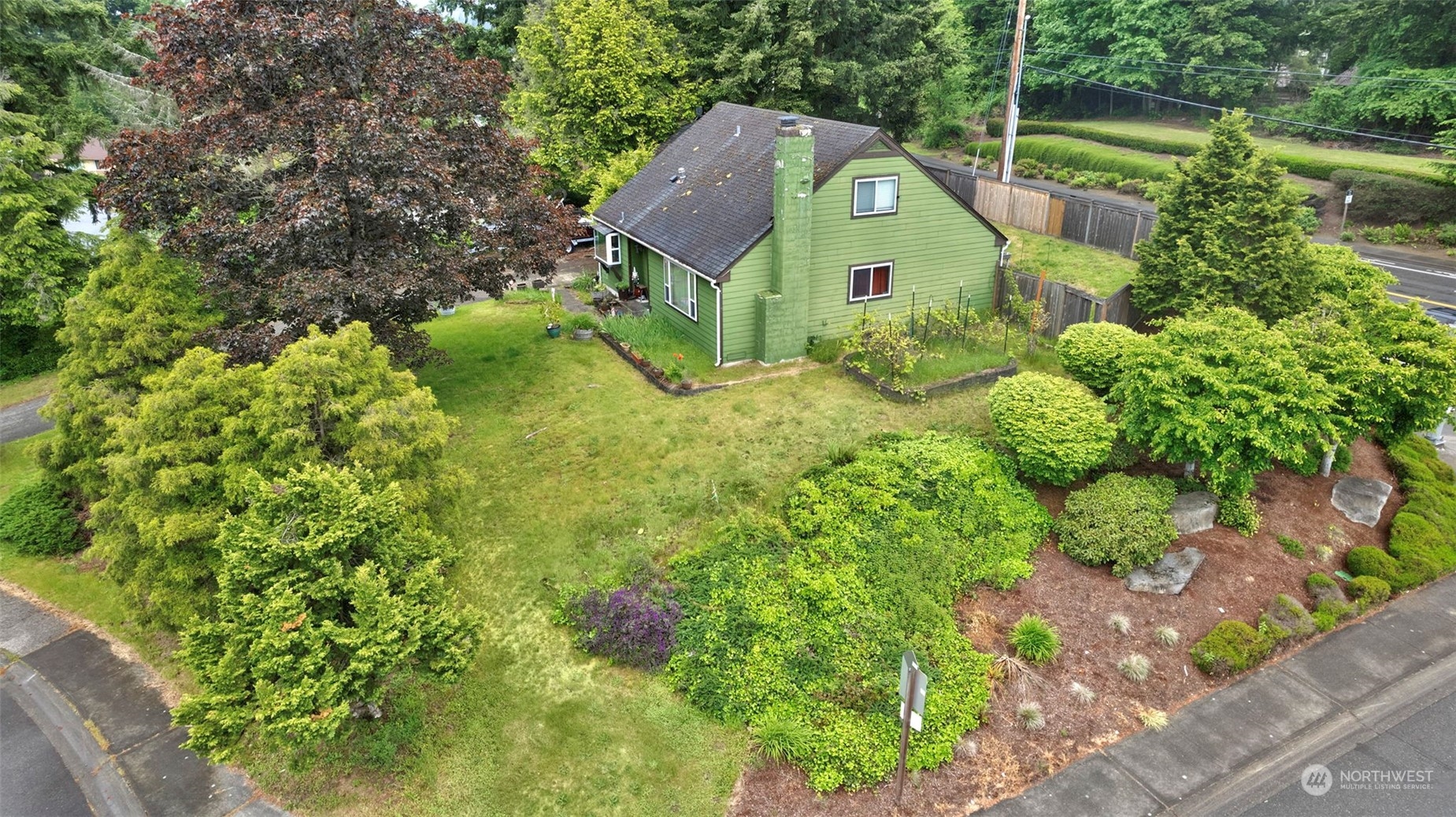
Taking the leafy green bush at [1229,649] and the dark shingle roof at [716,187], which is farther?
the dark shingle roof at [716,187]

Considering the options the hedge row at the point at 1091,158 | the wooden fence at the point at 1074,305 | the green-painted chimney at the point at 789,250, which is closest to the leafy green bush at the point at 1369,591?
the wooden fence at the point at 1074,305

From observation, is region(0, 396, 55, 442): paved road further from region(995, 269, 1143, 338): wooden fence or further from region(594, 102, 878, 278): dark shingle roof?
region(995, 269, 1143, 338): wooden fence

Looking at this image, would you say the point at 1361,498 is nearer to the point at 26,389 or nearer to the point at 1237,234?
the point at 1237,234

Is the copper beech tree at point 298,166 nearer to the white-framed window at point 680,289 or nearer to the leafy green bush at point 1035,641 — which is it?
the white-framed window at point 680,289

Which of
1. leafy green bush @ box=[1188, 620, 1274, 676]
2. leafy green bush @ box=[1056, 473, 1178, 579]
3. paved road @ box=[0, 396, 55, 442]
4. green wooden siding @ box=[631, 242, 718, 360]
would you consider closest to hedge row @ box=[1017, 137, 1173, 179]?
green wooden siding @ box=[631, 242, 718, 360]

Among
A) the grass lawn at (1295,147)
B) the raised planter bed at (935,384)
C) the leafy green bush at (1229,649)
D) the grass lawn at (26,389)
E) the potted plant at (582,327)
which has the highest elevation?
the grass lawn at (1295,147)

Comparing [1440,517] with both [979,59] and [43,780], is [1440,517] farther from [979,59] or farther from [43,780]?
[979,59]

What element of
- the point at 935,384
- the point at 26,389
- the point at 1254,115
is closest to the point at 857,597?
the point at 935,384

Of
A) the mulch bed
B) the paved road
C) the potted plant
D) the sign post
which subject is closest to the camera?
the sign post
